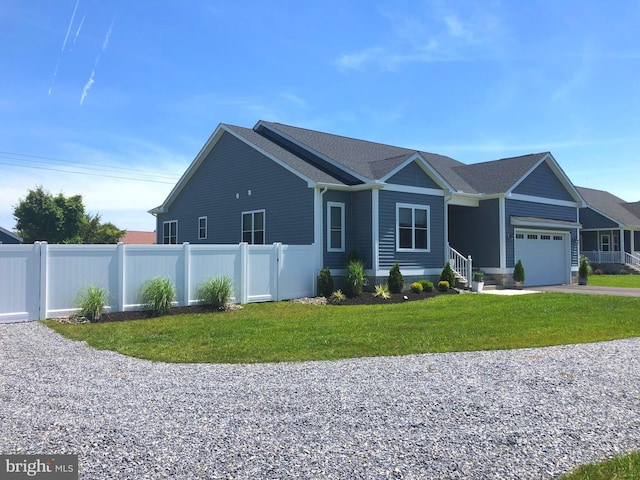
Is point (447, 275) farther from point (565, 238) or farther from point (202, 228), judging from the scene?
point (202, 228)

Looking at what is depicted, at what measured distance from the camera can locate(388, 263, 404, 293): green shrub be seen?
17.8 m

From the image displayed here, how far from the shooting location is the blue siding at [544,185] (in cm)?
2284

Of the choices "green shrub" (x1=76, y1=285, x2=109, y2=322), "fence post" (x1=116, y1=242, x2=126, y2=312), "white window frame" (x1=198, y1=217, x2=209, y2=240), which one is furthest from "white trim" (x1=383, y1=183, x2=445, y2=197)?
"green shrub" (x1=76, y1=285, x2=109, y2=322)

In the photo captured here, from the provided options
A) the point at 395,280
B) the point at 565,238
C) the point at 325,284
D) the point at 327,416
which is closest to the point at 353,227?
the point at 395,280

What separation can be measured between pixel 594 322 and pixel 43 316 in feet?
39.4

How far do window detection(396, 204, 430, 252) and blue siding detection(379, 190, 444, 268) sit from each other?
0.59 ft

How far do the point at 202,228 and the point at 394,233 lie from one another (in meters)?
9.18

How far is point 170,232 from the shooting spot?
84.9 ft

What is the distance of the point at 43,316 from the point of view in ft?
39.2

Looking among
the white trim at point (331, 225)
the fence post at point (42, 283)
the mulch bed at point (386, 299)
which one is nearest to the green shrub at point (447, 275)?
the mulch bed at point (386, 299)

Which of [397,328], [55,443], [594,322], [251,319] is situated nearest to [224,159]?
[251,319]

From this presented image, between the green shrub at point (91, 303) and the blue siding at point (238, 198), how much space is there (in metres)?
7.48

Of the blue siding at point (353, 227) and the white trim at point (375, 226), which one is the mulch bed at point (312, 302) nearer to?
the white trim at point (375, 226)

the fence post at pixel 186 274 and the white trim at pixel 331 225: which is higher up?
the white trim at pixel 331 225
